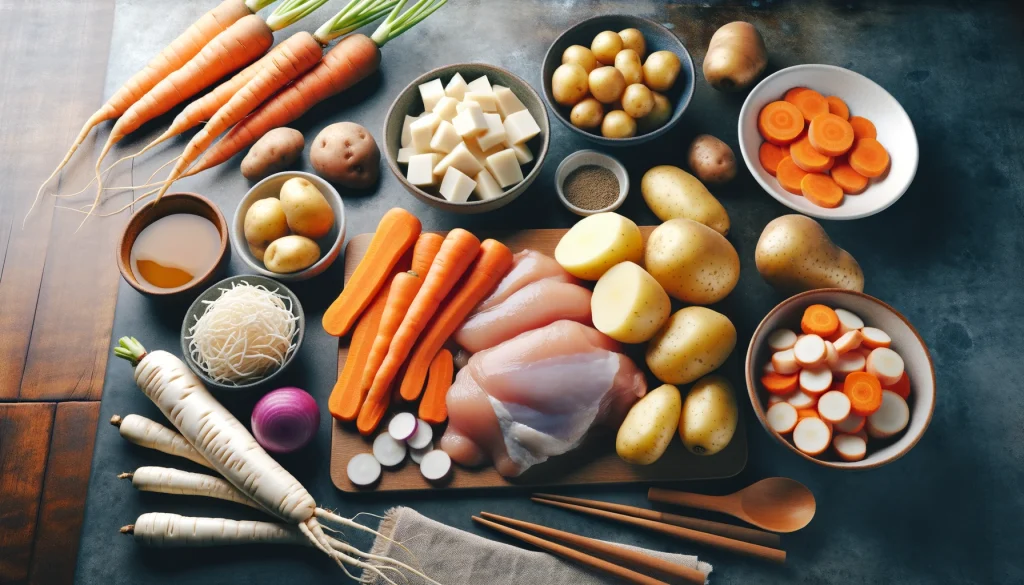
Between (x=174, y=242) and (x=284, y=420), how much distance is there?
65cm

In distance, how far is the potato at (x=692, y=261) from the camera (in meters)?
2.12

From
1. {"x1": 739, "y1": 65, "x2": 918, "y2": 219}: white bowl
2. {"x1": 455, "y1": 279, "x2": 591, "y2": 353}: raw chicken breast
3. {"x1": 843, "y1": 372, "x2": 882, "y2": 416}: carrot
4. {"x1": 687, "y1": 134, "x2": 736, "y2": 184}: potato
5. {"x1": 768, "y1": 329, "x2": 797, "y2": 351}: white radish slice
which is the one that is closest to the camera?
{"x1": 843, "y1": 372, "x2": 882, "y2": 416}: carrot

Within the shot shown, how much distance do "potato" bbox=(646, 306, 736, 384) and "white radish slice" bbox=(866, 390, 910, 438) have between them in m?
0.40

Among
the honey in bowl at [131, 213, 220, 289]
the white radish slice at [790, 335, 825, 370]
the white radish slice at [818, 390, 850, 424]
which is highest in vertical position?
the honey in bowl at [131, 213, 220, 289]

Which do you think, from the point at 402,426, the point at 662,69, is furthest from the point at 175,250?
the point at 662,69

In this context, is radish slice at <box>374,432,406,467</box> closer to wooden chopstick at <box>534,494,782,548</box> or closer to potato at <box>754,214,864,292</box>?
wooden chopstick at <box>534,494,782,548</box>

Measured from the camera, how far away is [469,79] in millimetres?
2445

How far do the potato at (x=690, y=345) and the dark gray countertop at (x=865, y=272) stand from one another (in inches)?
7.0

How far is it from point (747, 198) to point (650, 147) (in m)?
0.35

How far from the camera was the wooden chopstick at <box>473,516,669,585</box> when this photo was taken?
2.03 meters

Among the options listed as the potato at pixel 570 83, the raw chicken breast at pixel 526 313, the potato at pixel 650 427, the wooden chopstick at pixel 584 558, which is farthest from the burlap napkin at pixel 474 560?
the potato at pixel 570 83

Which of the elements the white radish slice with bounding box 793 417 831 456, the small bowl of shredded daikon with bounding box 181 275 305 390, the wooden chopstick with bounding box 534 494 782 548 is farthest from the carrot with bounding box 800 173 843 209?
the small bowl of shredded daikon with bounding box 181 275 305 390

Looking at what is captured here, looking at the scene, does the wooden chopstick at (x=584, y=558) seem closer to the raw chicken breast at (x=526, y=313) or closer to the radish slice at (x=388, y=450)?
the radish slice at (x=388, y=450)

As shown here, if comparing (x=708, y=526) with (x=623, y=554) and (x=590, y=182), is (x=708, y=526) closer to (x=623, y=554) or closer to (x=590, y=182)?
(x=623, y=554)
